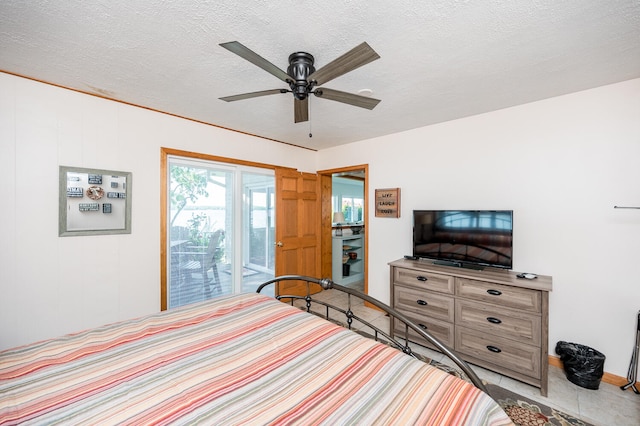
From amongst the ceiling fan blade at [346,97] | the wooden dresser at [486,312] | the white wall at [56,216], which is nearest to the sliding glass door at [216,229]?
the white wall at [56,216]

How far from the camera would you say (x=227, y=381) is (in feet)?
3.63

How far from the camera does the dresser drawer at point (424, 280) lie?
2.62 metres

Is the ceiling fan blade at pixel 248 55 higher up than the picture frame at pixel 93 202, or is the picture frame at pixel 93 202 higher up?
the ceiling fan blade at pixel 248 55

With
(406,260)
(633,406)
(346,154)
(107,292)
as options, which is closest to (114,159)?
(107,292)

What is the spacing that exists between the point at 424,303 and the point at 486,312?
1.87ft

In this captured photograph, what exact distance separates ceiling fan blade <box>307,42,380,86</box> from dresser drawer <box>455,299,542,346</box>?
7.63 ft

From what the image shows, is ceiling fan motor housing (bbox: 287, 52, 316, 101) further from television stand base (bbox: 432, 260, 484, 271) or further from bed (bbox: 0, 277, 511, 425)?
television stand base (bbox: 432, 260, 484, 271)

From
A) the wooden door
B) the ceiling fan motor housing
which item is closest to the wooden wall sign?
the wooden door

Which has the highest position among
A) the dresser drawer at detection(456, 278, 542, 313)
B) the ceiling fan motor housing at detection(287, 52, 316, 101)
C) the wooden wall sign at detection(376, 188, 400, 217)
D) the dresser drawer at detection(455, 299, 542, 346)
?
the ceiling fan motor housing at detection(287, 52, 316, 101)

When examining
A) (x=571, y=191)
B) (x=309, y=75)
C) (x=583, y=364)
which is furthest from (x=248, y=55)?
(x=583, y=364)

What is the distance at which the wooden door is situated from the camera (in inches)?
162

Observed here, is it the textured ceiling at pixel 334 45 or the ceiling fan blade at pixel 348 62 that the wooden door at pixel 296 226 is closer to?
the textured ceiling at pixel 334 45

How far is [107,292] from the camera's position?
8.48 feet

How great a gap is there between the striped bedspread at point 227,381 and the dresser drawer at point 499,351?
1602 mm
